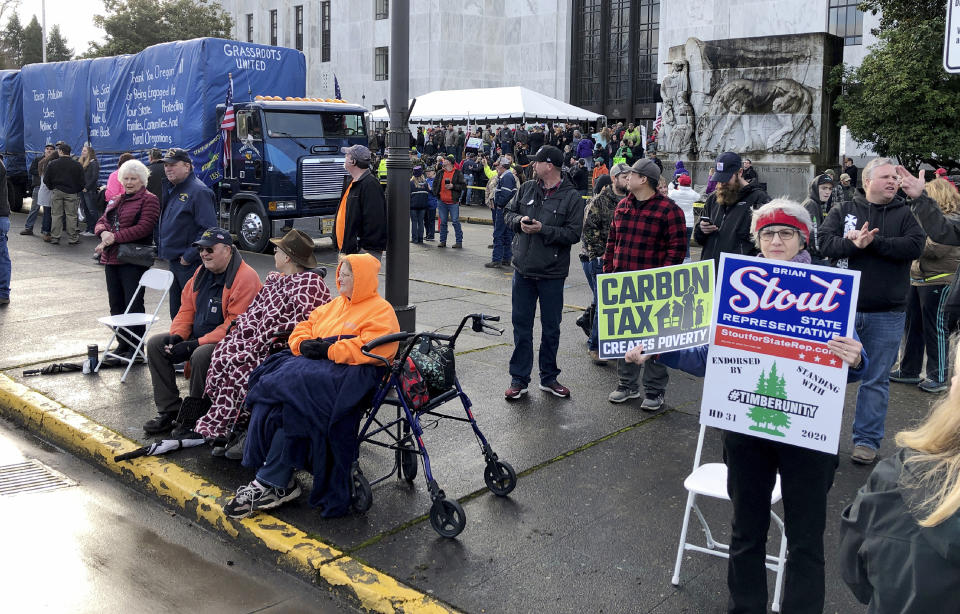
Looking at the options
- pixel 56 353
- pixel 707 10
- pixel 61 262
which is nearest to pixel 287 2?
pixel 707 10

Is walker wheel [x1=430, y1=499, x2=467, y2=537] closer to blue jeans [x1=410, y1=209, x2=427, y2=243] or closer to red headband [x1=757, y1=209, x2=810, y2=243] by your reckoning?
red headband [x1=757, y1=209, x2=810, y2=243]

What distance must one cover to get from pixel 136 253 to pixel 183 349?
2364 mm

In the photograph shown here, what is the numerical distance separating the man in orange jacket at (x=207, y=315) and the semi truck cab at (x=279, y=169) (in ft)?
31.3

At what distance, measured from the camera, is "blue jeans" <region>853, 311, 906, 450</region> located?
5738mm

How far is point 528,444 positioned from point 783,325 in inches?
113

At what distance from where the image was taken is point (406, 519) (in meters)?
4.96

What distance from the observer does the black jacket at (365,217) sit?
8.09 meters

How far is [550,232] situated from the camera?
6887mm

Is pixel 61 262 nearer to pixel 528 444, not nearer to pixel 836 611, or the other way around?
pixel 528 444

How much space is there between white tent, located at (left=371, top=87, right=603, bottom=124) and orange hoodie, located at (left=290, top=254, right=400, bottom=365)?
22381 mm

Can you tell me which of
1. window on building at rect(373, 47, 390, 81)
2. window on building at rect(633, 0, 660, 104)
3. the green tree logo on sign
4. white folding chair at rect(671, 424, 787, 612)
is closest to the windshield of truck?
white folding chair at rect(671, 424, 787, 612)

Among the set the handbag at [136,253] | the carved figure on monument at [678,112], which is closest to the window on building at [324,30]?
the carved figure on monument at [678,112]

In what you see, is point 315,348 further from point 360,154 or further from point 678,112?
point 678,112

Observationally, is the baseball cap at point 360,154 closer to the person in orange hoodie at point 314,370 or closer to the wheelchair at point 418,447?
the person in orange hoodie at point 314,370
